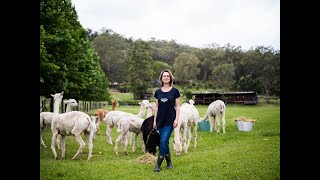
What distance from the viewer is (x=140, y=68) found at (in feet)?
52.7

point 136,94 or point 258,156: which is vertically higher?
point 136,94

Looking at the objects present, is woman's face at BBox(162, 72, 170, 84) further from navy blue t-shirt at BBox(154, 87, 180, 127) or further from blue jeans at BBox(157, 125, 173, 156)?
blue jeans at BBox(157, 125, 173, 156)

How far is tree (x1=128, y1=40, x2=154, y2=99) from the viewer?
49.7ft

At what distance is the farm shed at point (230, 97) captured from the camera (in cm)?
→ 1930

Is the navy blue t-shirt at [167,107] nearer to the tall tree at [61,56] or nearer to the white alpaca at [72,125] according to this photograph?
the white alpaca at [72,125]

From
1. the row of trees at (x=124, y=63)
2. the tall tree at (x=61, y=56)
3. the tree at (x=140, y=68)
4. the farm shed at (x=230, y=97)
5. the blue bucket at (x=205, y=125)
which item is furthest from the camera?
the farm shed at (x=230, y=97)

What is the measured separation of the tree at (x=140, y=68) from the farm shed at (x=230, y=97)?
13.4ft

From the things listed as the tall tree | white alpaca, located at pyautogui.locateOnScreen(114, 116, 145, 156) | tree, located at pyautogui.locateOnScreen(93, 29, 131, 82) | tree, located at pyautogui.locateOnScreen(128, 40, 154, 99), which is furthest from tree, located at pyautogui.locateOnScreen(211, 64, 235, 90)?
white alpaca, located at pyautogui.locateOnScreen(114, 116, 145, 156)

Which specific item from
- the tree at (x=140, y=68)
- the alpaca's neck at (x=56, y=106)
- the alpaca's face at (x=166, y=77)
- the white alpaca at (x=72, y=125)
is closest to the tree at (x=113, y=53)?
the tree at (x=140, y=68)

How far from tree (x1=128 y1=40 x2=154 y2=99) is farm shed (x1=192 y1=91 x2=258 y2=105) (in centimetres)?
408
